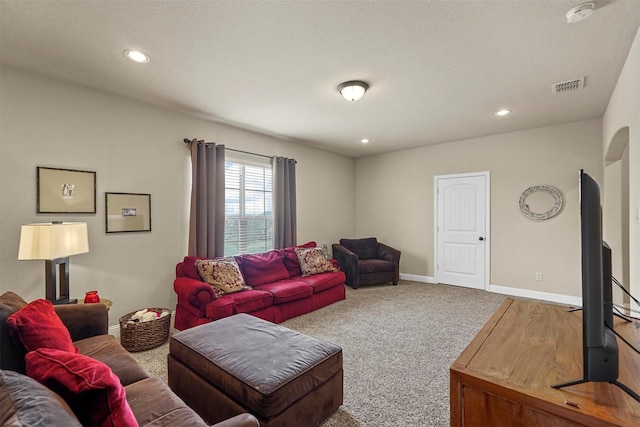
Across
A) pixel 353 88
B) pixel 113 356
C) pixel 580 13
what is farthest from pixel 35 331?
pixel 580 13

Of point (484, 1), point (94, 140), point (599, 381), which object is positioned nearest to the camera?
point (599, 381)

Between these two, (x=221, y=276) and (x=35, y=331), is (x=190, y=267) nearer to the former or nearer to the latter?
(x=221, y=276)

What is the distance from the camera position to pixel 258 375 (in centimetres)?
159

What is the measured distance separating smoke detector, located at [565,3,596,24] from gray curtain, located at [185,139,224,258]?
3.65 metres

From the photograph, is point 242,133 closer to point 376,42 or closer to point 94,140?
point 94,140

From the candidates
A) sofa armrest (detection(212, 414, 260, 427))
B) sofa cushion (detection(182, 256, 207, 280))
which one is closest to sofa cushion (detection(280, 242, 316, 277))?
sofa cushion (detection(182, 256, 207, 280))

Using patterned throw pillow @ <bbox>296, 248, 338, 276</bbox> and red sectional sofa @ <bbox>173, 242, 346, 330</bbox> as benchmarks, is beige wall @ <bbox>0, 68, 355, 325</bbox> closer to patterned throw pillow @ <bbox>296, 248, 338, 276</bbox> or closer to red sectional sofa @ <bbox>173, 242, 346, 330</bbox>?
red sectional sofa @ <bbox>173, 242, 346, 330</bbox>

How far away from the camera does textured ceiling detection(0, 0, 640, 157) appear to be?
1881 mm

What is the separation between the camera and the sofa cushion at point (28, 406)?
26.6 inches

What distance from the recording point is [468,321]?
11.5ft

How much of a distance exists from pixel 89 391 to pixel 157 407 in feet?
1.64

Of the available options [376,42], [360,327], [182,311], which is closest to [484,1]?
[376,42]

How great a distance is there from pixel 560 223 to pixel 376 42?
3.97m

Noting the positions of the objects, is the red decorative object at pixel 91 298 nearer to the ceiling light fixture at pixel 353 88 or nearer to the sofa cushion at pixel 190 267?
the sofa cushion at pixel 190 267
